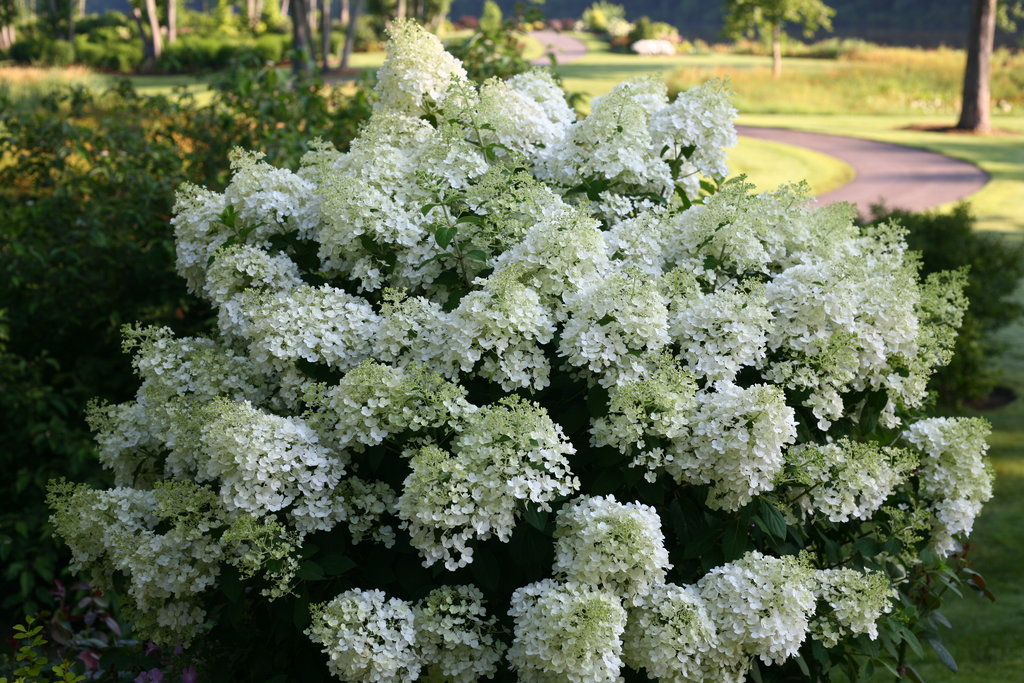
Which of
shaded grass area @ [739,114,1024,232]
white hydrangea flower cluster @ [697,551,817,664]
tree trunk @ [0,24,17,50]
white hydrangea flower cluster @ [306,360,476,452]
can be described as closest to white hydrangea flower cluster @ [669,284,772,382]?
white hydrangea flower cluster @ [697,551,817,664]

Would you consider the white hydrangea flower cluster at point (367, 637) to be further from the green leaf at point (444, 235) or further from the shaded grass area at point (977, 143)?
the shaded grass area at point (977, 143)

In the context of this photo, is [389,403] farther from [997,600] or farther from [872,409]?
[997,600]

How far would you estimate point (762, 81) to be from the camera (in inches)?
994

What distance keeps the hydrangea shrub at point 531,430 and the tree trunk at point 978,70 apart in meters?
18.5

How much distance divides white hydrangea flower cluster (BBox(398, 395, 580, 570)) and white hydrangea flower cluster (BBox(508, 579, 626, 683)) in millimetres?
214

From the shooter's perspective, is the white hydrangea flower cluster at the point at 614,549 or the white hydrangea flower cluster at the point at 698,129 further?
the white hydrangea flower cluster at the point at 698,129

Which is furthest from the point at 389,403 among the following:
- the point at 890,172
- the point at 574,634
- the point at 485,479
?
the point at 890,172

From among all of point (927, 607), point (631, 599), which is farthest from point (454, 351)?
point (927, 607)

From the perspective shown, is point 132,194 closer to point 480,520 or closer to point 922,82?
point 480,520

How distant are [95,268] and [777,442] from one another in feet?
14.4

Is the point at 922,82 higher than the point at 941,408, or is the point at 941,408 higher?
the point at 922,82

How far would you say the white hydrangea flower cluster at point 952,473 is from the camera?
9.86 ft

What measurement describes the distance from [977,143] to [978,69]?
1.53m

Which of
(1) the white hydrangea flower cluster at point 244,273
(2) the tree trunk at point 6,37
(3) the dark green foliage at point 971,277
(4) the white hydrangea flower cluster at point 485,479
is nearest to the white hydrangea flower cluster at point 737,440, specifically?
(4) the white hydrangea flower cluster at point 485,479
